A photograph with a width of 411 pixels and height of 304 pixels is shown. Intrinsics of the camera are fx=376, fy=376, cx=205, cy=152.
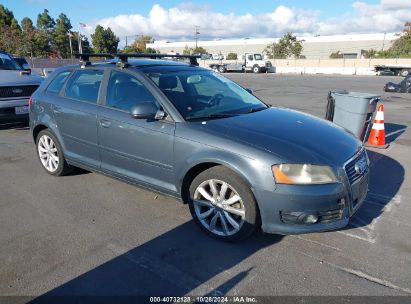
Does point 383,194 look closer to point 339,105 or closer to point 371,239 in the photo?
point 371,239

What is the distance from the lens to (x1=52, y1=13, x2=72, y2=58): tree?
2945 inches

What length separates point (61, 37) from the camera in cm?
7512

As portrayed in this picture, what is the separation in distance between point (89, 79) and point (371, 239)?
3.76m

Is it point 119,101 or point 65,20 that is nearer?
point 119,101

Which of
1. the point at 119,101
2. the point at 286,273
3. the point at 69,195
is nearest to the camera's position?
the point at 286,273

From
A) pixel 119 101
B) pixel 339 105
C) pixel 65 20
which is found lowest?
pixel 339 105

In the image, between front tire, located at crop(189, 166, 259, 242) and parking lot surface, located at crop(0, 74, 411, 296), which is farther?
front tire, located at crop(189, 166, 259, 242)

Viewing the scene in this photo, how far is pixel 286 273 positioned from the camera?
3104mm

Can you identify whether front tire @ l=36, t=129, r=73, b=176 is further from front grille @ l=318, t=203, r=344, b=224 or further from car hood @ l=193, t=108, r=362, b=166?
front grille @ l=318, t=203, r=344, b=224

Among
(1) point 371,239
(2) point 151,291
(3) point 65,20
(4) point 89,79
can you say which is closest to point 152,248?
(2) point 151,291

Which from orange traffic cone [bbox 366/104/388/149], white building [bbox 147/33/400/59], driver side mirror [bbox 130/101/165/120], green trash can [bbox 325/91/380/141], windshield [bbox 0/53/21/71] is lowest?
orange traffic cone [bbox 366/104/388/149]

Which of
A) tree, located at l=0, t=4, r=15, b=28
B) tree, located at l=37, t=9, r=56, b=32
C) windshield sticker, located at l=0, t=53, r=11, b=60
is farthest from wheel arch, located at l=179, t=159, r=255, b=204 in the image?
tree, located at l=37, t=9, r=56, b=32

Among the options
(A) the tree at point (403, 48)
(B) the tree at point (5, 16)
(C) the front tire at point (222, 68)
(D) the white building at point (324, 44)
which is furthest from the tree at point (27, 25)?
(A) the tree at point (403, 48)

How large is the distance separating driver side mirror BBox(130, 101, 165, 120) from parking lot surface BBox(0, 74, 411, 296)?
3.67 feet
